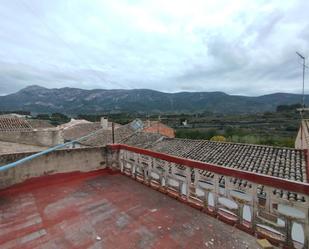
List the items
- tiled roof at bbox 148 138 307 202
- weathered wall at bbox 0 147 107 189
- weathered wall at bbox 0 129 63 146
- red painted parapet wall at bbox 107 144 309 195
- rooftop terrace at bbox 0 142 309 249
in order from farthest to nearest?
weathered wall at bbox 0 129 63 146 → tiled roof at bbox 148 138 307 202 → weathered wall at bbox 0 147 107 189 → rooftop terrace at bbox 0 142 309 249 → red painted parapet wall at bbox 107 144 309 195

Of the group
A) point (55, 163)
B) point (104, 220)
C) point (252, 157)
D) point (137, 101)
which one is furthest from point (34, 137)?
point (137, 101)

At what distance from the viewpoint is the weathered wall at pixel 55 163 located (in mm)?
3704

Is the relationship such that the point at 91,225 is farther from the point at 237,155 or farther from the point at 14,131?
the point at 14,131

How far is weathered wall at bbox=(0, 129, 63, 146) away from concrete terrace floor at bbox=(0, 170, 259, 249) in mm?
11804

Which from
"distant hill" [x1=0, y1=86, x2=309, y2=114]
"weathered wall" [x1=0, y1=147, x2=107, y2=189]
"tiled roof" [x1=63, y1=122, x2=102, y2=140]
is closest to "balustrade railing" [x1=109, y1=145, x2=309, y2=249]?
"weathered wall" [x1=0, y1=147, x2=107, y2=189]

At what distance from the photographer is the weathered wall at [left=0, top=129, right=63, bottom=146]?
1336 centimetres

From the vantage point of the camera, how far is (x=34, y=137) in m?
14.4

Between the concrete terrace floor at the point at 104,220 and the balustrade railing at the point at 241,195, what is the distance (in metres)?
0.15

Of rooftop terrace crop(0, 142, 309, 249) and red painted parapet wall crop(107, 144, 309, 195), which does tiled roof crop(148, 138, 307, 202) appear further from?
red painted parapet wall crop(107, 144, 309, 195)

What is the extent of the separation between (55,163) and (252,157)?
8542 millimetres

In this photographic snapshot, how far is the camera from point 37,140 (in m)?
14.4

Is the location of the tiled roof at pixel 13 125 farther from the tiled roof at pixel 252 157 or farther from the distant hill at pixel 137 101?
the distant hill at pixel 137 101

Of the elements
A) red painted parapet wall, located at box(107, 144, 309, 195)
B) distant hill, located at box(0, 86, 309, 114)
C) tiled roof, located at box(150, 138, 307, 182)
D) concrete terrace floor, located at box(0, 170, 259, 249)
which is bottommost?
tiled roof, located at box(150, 138, 307, 182)

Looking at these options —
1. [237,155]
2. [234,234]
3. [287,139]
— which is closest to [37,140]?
[237,155]
